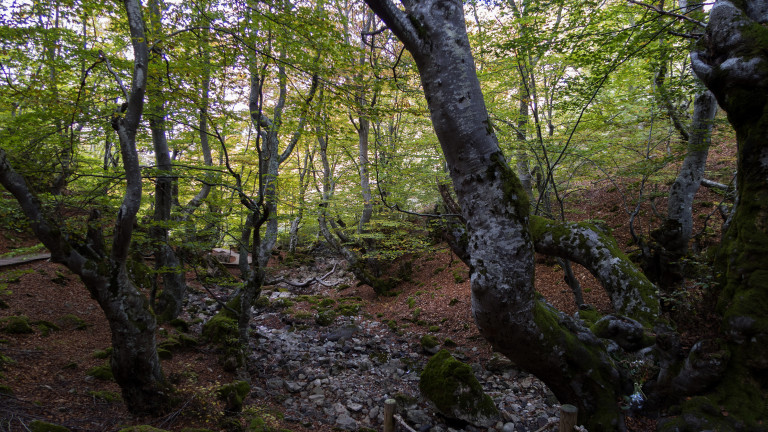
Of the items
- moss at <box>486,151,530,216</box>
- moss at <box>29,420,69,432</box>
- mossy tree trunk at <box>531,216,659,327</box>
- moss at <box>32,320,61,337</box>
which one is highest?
moss at <box>486,151,530,216</box>

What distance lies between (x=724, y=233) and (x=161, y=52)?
7.70 metres

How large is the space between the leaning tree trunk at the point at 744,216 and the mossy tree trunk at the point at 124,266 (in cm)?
553

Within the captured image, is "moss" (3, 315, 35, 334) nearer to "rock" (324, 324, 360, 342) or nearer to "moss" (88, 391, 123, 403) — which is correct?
"moss" (88, 391, 123, 403)

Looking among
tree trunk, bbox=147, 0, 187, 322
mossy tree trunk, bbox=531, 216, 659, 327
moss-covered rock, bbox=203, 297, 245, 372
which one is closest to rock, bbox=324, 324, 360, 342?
moss-covered rock, bbox=203, 297, 245, 372

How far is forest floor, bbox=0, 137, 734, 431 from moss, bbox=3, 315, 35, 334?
0.10 m

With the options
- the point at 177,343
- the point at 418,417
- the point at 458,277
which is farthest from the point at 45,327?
the point at 458,277

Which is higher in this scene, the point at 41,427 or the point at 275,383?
the point at 41,427

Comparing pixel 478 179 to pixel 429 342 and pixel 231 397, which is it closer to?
pixel 231 397

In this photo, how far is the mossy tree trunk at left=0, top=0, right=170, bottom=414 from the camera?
347cm

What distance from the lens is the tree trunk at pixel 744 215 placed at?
242cm

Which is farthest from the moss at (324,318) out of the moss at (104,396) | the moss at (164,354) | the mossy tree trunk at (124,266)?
the mossy tree trunk at (124,266)

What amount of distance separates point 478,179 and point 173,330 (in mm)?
7665

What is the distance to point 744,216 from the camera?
9.05ft

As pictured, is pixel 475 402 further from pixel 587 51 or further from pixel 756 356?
pixel 587 51
